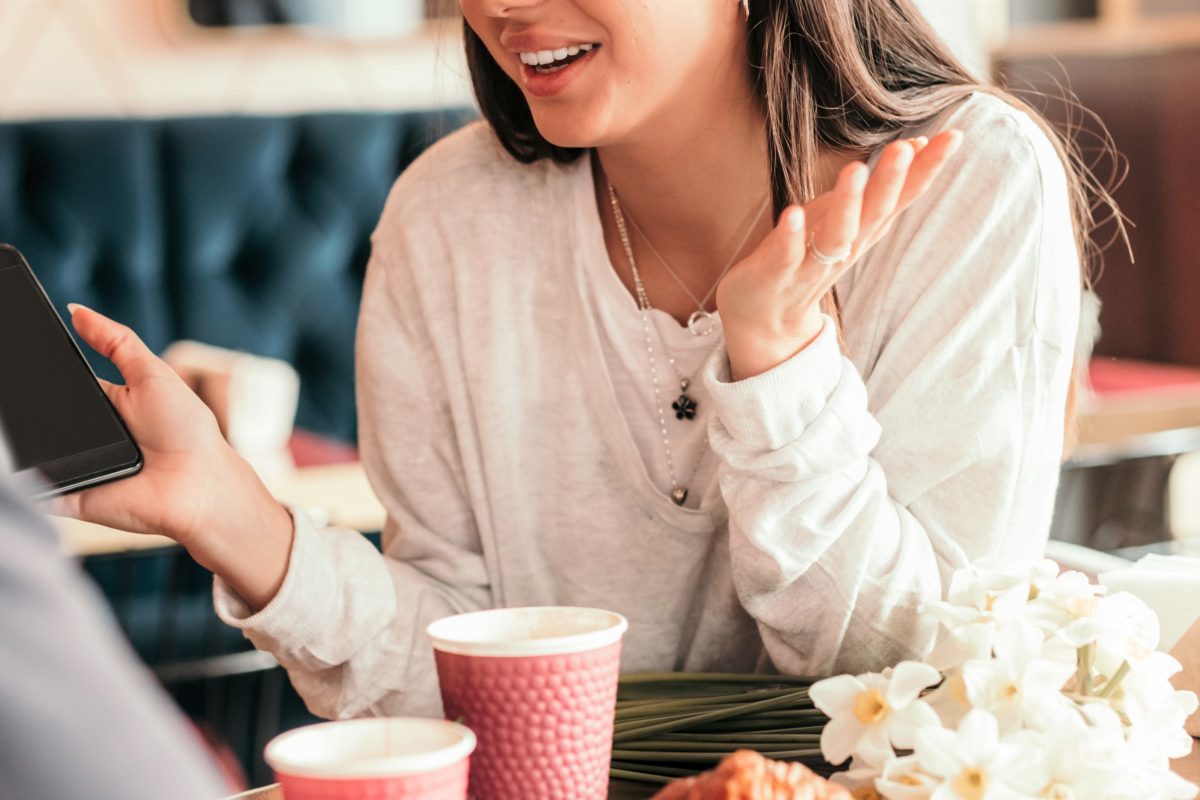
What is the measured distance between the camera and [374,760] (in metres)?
0.51

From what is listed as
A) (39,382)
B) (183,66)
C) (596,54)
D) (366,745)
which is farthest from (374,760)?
(183,66)

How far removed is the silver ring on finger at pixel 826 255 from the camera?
73 centimetres

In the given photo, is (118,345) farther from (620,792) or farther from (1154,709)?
(1154,709)

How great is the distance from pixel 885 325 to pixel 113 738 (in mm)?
754

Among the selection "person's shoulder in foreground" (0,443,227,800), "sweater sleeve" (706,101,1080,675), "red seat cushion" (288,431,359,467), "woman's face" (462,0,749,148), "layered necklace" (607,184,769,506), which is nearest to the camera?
"person's shoulder in foreground" (0,443,227,800)

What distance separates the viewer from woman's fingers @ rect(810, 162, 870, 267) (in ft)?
2.30

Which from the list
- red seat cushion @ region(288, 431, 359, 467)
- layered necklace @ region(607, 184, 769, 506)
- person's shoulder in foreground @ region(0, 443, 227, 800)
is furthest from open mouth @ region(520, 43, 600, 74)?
red seat cushion @ region(288, 431, 359, 467)

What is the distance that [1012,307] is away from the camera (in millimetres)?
926

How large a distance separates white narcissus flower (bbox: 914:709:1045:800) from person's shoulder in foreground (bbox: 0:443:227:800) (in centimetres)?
37

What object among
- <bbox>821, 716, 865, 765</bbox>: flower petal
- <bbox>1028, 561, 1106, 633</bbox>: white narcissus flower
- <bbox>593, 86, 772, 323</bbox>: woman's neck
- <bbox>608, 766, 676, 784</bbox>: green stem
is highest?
<bbox>593, 86, 772, 323</bbox>: woman's neck

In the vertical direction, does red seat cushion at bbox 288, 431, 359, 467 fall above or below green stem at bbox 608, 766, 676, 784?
below

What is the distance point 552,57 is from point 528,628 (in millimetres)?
459

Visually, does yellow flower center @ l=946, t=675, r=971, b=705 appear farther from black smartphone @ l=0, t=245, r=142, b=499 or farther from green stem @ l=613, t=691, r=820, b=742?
black smartphone @ l=0, t=245, r=142, b=499

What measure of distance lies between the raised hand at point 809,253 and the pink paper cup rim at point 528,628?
0.20 m
